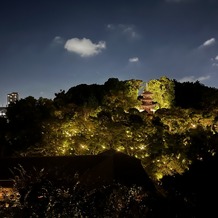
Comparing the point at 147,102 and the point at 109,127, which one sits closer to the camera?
the point at 109,127

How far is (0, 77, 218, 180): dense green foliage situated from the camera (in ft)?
65.0

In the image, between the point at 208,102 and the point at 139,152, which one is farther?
the point at 208,102

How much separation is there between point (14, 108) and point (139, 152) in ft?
28.6

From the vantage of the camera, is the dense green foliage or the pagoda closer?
the dense green foliage

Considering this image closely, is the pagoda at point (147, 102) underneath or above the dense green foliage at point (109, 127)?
above

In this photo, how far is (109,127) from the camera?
68.2 ft

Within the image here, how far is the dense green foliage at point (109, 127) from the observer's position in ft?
65.0

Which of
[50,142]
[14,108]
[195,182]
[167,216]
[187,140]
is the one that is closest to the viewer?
[195,182]

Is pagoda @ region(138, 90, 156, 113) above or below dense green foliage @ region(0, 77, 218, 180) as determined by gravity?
above

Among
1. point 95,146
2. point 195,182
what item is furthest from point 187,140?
point 195,182

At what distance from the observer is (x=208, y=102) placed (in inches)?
1001

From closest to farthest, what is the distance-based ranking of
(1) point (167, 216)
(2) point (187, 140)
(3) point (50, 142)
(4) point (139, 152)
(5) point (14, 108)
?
(1) point (167, 216) < (2) point (187, 140) < (4) point (139, 152) < (3) point (50, 142) < (5) point (14, 108)

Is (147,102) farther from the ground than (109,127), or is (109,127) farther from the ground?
(147,102)

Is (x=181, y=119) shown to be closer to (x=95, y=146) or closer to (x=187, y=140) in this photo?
(x=187, y=140)
